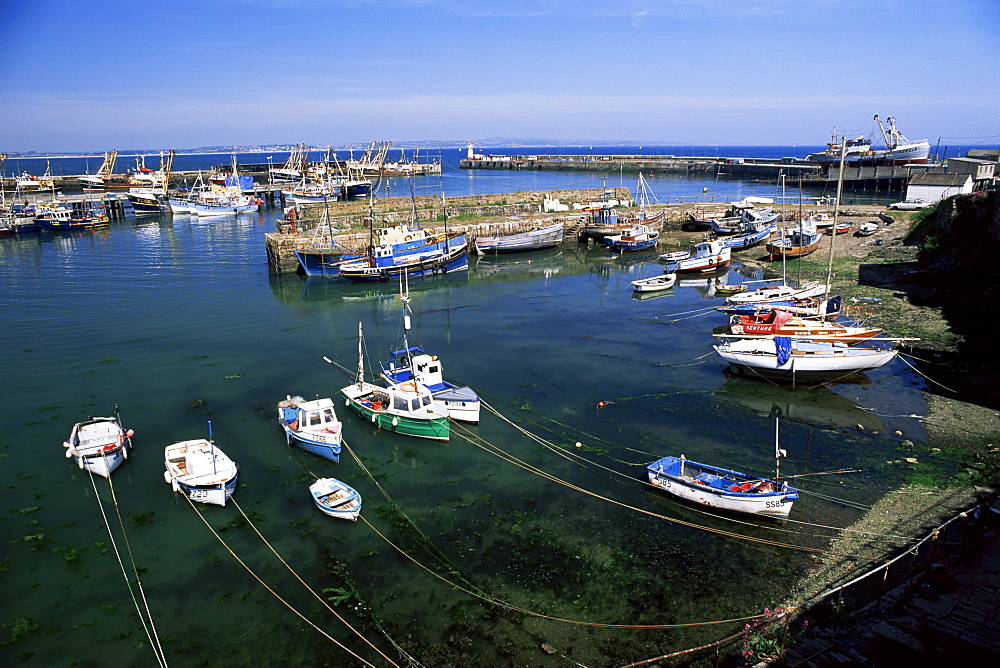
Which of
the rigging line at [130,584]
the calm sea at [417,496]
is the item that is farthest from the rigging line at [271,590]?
the rigging line at [130,584]

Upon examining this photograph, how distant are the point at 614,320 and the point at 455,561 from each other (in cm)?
2278

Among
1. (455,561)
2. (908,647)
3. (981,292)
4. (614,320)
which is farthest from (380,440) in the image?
(981,292)

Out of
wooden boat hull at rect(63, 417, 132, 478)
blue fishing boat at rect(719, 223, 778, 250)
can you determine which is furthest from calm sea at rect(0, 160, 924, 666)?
blue fishing boat at rect(719, 223, 778, 250)

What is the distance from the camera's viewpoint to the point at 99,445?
1908 centimetres

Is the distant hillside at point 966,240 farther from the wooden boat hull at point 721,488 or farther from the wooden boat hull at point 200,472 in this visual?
the wooden boat hull at point 200,472

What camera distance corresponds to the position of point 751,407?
76.4 feet

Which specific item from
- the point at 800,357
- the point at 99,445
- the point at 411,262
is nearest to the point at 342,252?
the point at 411,262

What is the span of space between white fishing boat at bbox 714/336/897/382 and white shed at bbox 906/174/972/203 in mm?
48360

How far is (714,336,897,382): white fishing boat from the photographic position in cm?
2436

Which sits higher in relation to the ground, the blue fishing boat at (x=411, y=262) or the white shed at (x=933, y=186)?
the white shed at (x=933, y=186)

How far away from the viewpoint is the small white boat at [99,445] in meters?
18.7

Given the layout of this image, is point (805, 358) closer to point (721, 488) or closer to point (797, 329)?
point (797, 329)

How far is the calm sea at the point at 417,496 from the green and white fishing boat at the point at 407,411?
523 mm

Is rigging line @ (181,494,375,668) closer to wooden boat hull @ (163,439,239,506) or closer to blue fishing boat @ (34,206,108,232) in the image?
wooden boat hull @ (163,439,239,506)
